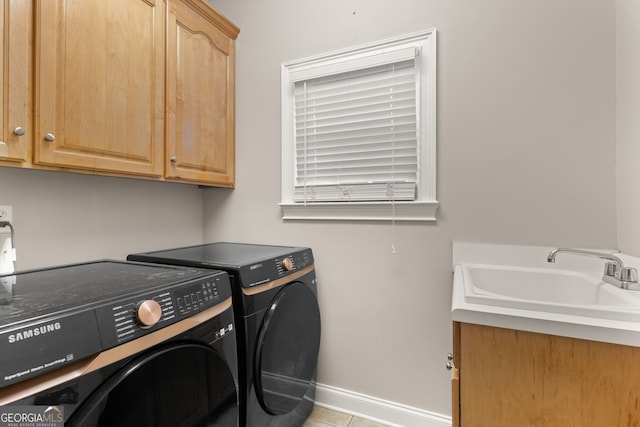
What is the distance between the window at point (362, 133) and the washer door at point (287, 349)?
0.54 m

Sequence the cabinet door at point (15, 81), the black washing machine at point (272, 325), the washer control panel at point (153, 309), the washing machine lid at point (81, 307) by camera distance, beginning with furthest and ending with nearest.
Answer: the black washing machine at point (272, 325) → the cabinet door at point (15, 81) → the washer control panel at point (153, 309) → the washing machine lid at point (81, 307)

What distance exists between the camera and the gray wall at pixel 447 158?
52.2 inches

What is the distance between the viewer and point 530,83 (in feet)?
4.59

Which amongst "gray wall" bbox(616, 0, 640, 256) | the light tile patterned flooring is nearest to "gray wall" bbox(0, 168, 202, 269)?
the light tile patterned flooring

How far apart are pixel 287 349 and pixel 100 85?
1.36m

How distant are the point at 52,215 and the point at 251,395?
1181 millimetres

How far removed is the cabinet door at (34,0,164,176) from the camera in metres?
1.09

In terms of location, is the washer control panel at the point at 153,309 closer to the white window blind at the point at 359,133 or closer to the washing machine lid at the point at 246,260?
the washing machine lid at the point at 246,260

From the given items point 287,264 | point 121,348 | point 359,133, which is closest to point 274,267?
point 287,264

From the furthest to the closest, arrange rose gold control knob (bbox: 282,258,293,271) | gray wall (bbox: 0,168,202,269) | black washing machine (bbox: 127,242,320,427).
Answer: rose gold control knob (bbox: 282,258,293,271) → gray wall (bbox: 0,168,202,269) → black washing machine (bbox: 127,242,320,427)

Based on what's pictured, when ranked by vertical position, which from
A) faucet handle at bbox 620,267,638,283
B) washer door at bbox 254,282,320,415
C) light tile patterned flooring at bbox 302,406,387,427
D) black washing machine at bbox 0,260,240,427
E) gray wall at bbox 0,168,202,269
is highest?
gray wall at bbox 0,168,202,269

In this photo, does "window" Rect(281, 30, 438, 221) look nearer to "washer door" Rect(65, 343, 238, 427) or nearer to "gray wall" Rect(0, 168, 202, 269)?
"gray wall" Rect(0, 168, 202, 269)

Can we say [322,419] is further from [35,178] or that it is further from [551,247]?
[35,178]

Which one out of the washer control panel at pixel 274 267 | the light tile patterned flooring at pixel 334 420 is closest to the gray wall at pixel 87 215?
the washer control panel at pixel 274 267
